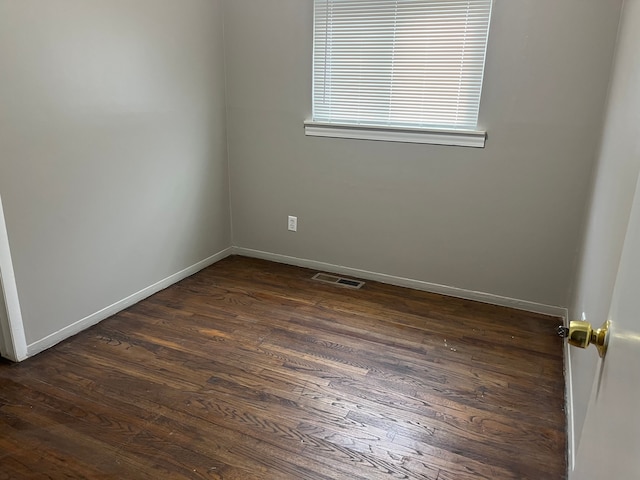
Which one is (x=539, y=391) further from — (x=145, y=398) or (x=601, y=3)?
(x=601, y=3)

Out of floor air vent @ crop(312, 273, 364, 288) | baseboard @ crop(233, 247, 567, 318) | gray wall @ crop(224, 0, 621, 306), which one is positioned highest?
gray wall @ crop(224, 0, 621, 306)

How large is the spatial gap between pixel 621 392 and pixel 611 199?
135 centimetres

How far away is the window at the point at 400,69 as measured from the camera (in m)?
2.76

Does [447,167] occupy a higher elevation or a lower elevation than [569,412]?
higher

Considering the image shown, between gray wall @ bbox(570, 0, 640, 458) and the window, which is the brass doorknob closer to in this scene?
gray wall @ bbox(570, 0, 640, 458)

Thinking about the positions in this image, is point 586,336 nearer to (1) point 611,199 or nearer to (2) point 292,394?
(1) point 611,199

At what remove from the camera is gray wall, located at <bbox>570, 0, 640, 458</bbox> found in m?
1.54

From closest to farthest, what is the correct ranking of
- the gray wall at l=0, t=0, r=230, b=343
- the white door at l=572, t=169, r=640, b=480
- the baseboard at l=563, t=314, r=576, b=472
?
the white door at l=572, t=169, r=640, b=480
the baseboard at l=563, t=314, r=576, b=472
the gray wall at l=0, t=0, r=230, b=343

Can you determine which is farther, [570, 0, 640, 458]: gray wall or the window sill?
the window sill

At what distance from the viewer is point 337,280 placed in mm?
3369

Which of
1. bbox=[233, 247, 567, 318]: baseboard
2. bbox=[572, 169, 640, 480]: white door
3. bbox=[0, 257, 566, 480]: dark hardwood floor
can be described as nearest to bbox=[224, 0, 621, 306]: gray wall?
bbox=[233, 247, 567, 318]: baseboard

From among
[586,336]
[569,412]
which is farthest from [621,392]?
[569,412]

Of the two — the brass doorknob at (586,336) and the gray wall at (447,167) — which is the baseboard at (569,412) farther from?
the brass doorknob at (586,336)

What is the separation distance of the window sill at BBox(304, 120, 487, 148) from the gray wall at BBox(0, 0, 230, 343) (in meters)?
0.78
